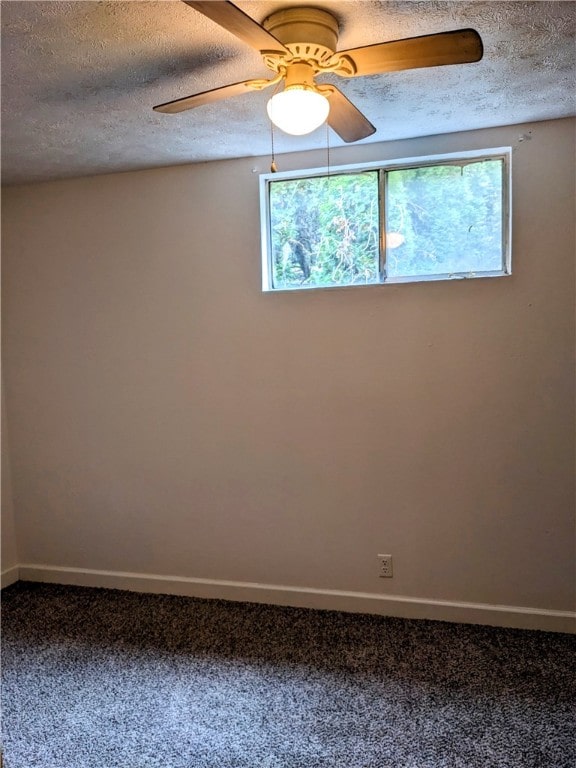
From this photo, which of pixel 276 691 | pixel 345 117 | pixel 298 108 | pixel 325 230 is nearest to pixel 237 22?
pixel 298 108

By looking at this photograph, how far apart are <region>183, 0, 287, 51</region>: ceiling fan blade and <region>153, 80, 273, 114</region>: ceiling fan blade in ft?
0.57

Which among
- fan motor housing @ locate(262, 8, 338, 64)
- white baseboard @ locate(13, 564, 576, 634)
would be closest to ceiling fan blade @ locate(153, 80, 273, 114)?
fan motor housing @ locate(262, 8, 338, 64)

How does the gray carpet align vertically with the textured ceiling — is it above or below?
below

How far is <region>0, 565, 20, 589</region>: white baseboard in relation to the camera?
3.52 m

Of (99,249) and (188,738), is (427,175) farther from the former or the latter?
(188,738)

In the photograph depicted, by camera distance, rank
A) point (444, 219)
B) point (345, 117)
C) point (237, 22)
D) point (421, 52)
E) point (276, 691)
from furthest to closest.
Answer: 1. point (444, 219)
2. point (276, 691)
3. point (345, 117)
4. point (421, 52)
5. point (237, 22)

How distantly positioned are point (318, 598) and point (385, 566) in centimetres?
41

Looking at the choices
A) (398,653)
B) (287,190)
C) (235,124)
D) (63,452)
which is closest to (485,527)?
(398,653)

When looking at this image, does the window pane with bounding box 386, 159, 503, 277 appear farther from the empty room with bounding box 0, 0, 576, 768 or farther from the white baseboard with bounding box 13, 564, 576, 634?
the white baseboard with bounding box 13, 564, 576, 634

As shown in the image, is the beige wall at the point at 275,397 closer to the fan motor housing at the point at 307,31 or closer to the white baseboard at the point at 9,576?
the white baseboard at the point at 9,576

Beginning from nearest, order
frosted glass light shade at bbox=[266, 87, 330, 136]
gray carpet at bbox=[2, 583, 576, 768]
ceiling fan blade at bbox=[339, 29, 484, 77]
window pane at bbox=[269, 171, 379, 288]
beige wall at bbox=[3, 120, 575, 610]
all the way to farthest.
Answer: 1. ceiling fan blade at bbox=[339, 29, 484, 77]
2. frosted glass light shade at bbox=[266, 87, 330, 136]
3. gray carpet at bbox=[2, 583, 576, 768]
4. beige wall at bbox=[3, 120, 575, 610]
5. window pane at bbox=[269, 171, 379, 288]

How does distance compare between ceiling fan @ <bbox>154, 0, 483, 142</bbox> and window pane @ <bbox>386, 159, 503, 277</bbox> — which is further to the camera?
window pane @ <bbox>386, 159, 503, 277</bbox>

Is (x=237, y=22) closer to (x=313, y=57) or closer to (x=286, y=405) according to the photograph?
(x=313, y=57)

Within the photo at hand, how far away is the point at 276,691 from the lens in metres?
2.38
